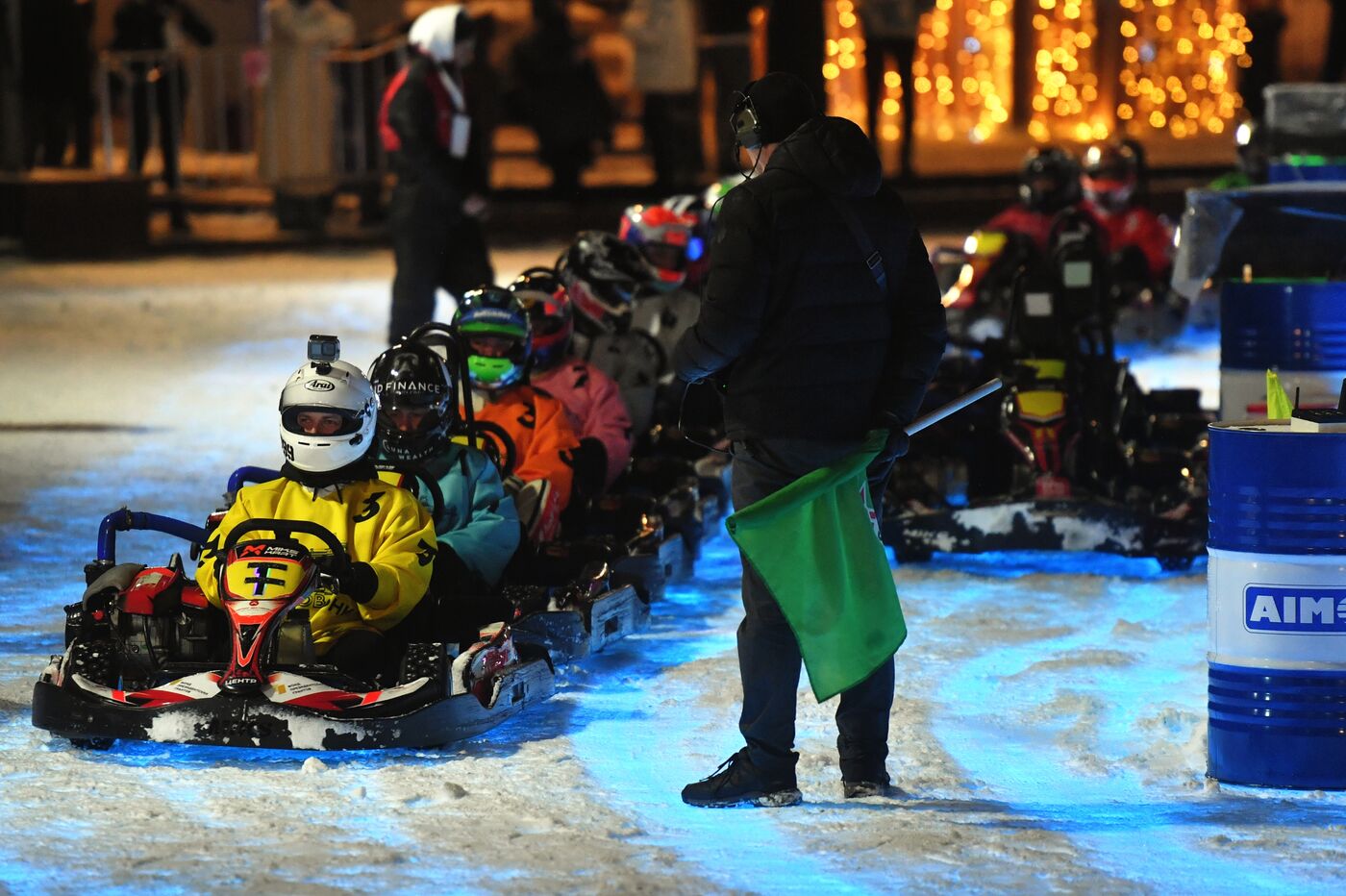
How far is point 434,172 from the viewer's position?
38.5ft

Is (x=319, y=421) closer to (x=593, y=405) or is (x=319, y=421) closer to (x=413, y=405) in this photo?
(x=413, y=405)

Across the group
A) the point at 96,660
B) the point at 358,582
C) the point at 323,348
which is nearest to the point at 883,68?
the point at 323,348

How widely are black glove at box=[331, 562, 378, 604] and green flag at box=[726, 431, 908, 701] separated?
1171 millimetres

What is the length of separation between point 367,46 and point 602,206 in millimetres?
2547

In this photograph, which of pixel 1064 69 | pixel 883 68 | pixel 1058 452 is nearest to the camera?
pixel 1058 452

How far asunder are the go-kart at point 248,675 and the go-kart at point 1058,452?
2698mm

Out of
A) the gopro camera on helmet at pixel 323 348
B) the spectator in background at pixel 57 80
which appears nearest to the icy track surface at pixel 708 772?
the gopro camera on helmet at pixel 323 348

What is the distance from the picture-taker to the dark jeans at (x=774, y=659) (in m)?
5.24

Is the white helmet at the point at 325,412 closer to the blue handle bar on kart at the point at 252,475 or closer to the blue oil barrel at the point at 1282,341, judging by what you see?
the blue handle bar on kart at the point at 252,475

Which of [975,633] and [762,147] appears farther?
[975,633]

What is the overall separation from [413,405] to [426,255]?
17.1 ft

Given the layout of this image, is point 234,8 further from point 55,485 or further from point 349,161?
point 55,485

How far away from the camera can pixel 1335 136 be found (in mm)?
13906

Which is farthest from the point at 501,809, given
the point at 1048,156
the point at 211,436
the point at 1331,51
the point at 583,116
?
the point at 1331,51
